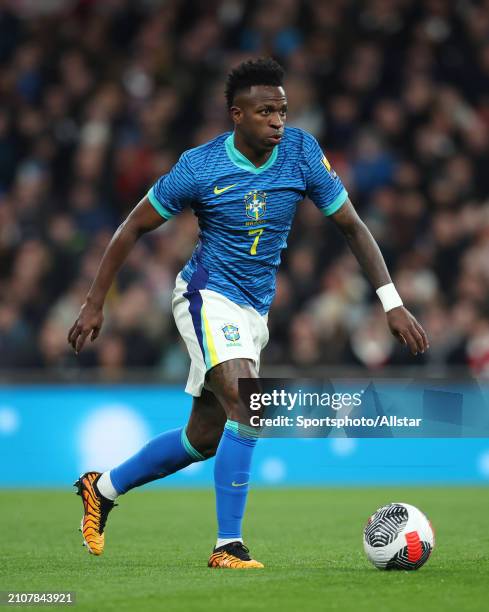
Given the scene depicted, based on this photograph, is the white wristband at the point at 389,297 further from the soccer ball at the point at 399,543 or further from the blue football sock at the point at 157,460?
the blue football sock at the point at 157,460

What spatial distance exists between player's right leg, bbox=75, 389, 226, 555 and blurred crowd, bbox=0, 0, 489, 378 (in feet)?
18.1

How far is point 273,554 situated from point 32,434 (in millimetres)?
5693

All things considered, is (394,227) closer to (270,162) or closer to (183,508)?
(183,508)

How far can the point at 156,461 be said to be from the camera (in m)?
6.86

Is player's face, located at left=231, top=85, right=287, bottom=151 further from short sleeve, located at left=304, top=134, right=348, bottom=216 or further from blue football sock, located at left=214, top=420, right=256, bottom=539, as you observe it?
blue football sock, located at left=214, top=420, right=256, bottom=539

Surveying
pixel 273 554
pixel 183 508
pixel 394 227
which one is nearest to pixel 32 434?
pixel 183 508

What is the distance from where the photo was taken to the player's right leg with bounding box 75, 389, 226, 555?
6.71 m

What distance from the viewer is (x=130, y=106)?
50.4 feet

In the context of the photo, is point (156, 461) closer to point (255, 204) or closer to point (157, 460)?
point (157, 460)

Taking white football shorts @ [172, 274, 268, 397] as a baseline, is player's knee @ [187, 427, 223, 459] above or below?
below

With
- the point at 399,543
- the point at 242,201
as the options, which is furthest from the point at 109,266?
the point at 399,543

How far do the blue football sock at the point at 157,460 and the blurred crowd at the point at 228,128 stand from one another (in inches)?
219

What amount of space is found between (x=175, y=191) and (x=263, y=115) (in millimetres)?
558

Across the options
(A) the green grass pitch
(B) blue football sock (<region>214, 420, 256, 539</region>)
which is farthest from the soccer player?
(A) the green grass pitch
